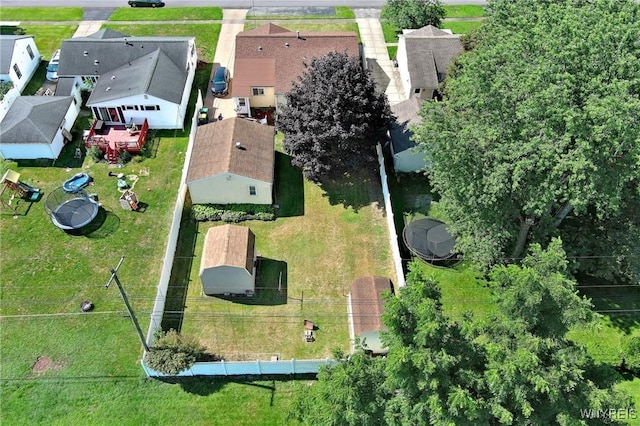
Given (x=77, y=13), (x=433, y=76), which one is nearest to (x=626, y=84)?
(x=433, y=76)

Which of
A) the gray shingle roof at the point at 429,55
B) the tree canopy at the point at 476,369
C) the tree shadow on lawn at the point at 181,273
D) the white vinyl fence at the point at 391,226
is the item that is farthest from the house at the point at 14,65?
the tree canopy at the point at 476,369

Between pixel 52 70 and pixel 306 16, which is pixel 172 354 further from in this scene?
pixel 306 16

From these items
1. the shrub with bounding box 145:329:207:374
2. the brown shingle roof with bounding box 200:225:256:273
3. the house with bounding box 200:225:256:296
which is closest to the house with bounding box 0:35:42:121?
the brown shingle roof with bounding box 200:225:256:273

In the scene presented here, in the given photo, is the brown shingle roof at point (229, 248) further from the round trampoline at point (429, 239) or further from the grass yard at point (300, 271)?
the round trampoline at point (429, 239)

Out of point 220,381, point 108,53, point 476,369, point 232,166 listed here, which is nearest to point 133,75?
point 108,53

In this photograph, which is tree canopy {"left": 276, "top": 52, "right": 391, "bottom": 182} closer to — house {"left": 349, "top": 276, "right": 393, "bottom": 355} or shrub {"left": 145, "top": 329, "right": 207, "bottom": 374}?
house {"left": 349, "top": 276, "right": 393, "bottom": 355}

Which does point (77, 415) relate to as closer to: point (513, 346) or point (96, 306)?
point (96, 306)
